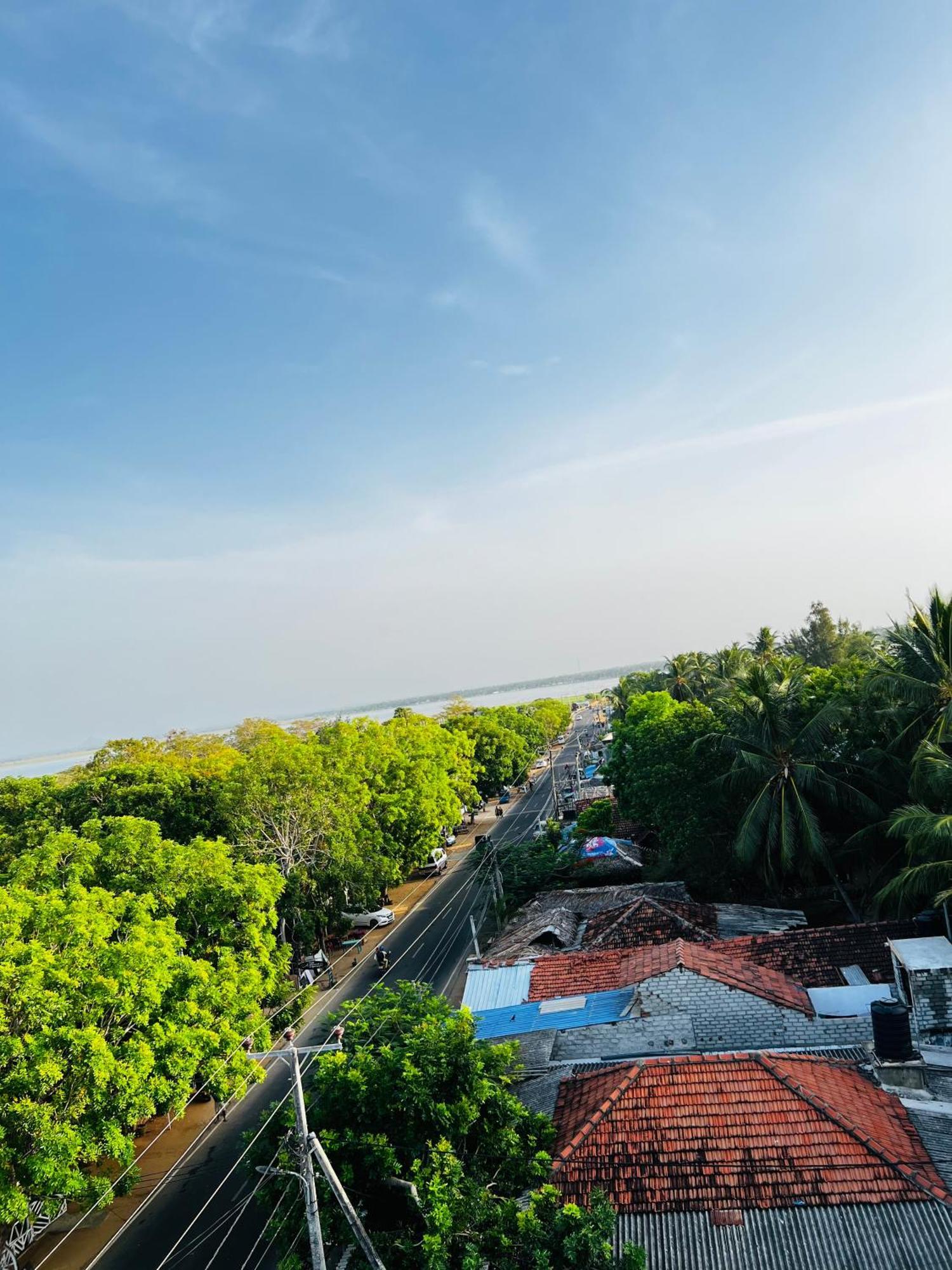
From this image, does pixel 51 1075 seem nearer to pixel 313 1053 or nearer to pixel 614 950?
pixel 313 1053

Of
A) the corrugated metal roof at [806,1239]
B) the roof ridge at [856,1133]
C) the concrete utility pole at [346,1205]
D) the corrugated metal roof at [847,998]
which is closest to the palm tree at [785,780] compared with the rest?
the corrugated metal roof at [847,998]

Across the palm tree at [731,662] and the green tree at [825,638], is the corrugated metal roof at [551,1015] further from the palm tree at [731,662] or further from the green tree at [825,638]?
the green tree at [825,638]

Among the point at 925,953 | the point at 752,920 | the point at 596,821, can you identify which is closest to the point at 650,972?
the point at 925,953

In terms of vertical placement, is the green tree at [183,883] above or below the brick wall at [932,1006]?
above

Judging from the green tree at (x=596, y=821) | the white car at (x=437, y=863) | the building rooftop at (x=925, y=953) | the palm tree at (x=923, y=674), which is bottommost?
the white car at (x=437, y=863)

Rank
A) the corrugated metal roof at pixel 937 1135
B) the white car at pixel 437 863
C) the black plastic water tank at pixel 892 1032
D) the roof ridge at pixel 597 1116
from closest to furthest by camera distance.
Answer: the corrugated metal roof at pixel 937 1135
the roof ridge at pixel 597 1116
the black plastic water tank at pixel 892 1032
the white car at pixel 437 863

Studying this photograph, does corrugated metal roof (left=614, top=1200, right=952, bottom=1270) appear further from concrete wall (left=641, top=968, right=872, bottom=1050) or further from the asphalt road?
the asphalt road

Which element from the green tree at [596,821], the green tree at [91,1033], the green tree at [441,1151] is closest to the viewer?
the green tree at [441,1151]
